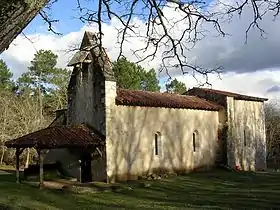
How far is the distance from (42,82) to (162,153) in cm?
3047

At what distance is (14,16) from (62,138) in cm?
1939

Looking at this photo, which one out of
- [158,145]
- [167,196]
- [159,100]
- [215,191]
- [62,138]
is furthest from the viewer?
[159,100]

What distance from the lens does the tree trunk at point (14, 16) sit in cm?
348

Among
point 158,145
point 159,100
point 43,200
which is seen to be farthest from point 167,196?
point 159,100

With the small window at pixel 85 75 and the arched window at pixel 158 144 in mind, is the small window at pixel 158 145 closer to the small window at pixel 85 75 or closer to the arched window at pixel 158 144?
the arched window at pixel 158 144

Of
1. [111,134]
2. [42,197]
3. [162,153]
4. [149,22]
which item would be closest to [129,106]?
[111,134]

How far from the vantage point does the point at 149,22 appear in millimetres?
7188

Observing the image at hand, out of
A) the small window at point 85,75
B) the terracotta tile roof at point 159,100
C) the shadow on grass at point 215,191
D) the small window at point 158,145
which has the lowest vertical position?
the shadow on grass at point 215,191

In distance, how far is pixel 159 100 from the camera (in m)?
26.7

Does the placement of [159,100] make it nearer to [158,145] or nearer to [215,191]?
[158,145]

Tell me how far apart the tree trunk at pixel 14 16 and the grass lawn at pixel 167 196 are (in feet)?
39.3

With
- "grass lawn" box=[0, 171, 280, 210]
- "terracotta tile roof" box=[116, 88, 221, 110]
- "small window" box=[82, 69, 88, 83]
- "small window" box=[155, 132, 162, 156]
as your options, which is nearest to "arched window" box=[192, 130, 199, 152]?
"terracotta tile roof" box=[116, 88, 221, 110]

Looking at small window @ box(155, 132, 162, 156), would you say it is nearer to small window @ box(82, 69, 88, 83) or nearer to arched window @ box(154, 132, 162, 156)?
arched window @ box(154, 132, 162, 156)

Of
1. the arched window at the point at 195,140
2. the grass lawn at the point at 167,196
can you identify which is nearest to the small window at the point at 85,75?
the grass lawn at the point at 167,196
